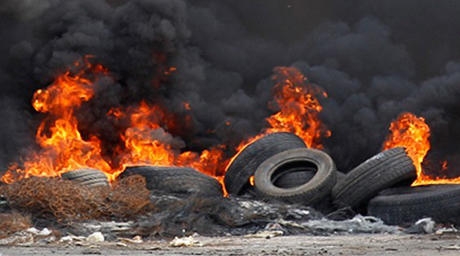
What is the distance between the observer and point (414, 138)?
19.8 meters

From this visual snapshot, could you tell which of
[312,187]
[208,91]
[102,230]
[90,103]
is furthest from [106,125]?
[102,230]

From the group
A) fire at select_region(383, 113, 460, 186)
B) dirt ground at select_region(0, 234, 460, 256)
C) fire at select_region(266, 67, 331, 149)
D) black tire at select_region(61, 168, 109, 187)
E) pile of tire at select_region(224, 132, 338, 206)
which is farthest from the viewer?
fire at select_region(266, 67, 331, 149)

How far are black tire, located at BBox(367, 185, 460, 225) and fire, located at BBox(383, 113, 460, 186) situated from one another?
17.6 feet

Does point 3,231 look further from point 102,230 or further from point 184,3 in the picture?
point 184,3

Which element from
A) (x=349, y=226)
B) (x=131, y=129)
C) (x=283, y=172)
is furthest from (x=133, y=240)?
(x=131, y=129)

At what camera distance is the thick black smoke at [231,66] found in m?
21.9

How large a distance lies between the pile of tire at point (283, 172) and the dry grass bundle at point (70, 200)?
3.26m

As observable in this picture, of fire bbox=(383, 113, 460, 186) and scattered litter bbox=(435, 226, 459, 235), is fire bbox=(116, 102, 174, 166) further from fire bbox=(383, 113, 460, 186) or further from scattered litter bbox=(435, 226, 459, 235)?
scattered litter bbox=(435, 226, 459, 235)

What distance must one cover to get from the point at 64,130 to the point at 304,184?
8.99 m

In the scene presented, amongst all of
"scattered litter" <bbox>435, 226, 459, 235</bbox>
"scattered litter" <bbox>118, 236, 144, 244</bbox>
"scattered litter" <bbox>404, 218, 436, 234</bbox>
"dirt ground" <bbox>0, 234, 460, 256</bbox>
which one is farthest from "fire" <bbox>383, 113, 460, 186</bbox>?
"scattered litter" <bbox>118, 236, 144, 244</bbox>

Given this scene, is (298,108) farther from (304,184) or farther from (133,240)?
(133,240)

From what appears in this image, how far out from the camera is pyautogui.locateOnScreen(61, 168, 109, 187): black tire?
1517 centimetres

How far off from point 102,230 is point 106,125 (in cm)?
1142

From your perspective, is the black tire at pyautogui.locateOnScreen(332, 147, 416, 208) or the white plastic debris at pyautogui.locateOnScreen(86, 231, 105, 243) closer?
the white plastic debris at pyautogui.locateOnScreen(86, 231, 105, 243)
